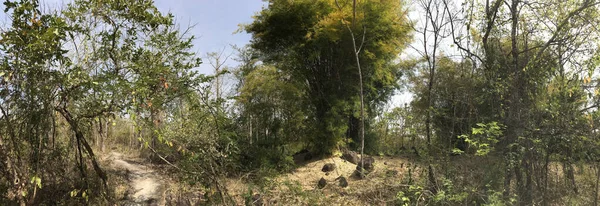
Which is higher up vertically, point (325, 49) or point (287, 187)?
point (325, 49)

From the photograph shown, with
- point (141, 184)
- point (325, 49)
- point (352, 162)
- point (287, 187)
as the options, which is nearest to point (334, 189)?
point (287, 187)

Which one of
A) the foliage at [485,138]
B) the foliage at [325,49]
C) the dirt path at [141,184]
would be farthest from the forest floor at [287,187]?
the foliage at [325,49]

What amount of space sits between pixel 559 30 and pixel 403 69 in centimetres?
694

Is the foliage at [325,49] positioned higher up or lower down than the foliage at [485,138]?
higher up

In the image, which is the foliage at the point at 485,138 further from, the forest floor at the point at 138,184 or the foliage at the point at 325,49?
the forest floor at the point at 138,184

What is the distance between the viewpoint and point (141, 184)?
20.1ft

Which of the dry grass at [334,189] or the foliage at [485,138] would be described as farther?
the dry grass at [334,189]

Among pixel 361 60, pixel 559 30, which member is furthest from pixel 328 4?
pixel 559 30

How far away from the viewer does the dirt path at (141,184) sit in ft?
16.9

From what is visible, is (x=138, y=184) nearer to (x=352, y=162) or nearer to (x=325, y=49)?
(x=352, y=162)

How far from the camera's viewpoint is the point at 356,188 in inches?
223

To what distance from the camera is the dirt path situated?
515 centimetres

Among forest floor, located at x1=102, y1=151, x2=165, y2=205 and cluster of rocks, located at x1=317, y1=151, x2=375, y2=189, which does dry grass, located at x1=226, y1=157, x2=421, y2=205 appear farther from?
forest floor, located at x1=102, y1=151, x2=165, y2=205

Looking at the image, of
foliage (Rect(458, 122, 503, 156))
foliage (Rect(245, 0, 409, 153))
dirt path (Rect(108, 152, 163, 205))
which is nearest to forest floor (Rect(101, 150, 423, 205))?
dirt path (Rect(108, 152, 163, 205))
